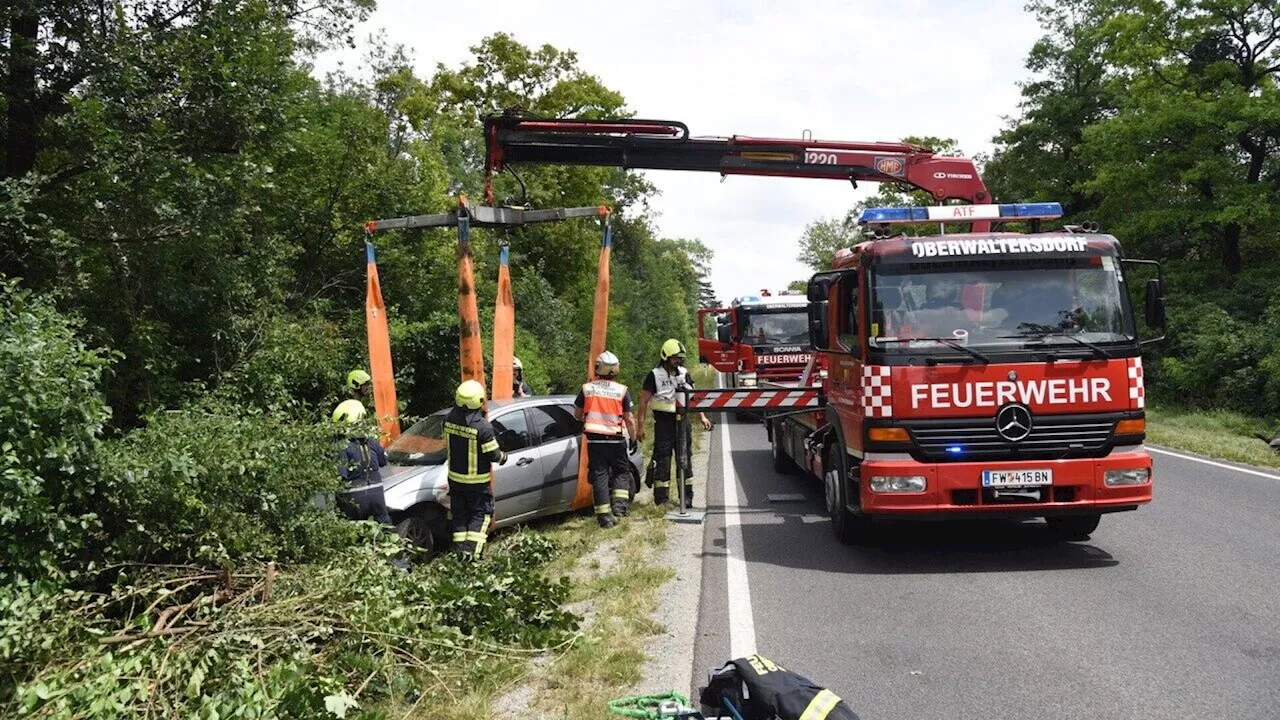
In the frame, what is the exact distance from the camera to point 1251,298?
24547mm

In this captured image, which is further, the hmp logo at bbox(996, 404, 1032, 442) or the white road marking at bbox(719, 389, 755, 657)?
the hmp logo at bbox(996, 404, 1032, 442)

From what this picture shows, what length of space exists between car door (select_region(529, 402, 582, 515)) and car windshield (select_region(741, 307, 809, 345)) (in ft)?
36.7

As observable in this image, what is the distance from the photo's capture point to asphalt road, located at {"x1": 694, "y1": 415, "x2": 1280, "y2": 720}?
482 cm

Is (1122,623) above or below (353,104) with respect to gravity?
below

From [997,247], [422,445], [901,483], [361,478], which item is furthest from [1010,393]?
[422,445]

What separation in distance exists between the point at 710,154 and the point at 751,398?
2954 mm

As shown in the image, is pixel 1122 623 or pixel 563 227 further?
pixel 563 227

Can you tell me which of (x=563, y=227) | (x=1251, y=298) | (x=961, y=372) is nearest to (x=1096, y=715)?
(x=961, y=372)

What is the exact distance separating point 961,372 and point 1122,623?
7.02 feet

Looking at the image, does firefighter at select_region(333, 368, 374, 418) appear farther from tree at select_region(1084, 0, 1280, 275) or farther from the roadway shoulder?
tree at select_region(1084, 0, 1280, 275)

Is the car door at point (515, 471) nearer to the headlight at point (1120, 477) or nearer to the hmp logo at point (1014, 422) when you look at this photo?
the hmp logo at point (1014, 422)

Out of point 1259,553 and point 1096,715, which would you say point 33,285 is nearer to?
point 1096,715

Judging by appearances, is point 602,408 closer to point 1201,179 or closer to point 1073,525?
point 1073,525

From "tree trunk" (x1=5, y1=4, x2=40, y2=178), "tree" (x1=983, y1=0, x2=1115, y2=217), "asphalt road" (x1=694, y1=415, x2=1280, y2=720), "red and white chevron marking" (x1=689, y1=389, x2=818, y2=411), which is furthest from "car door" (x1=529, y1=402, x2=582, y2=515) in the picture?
"tree" (x1=983, y1=0, x2=1115, y2=217)
